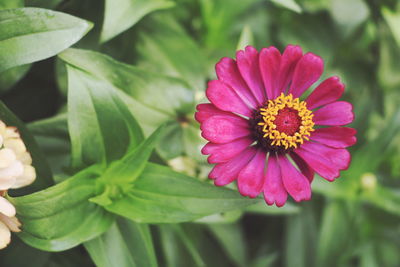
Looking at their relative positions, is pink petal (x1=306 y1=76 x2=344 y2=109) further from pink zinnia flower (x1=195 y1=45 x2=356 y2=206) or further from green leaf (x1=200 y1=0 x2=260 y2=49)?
green leaf (x1=200 y1=0 x2=260 y2=49)

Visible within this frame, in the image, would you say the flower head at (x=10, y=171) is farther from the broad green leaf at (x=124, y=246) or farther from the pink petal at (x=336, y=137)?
the pink petal at (x=336, y=137)

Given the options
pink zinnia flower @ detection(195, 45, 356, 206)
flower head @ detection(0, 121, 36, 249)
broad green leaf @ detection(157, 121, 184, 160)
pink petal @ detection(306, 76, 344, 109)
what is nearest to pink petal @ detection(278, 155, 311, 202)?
pink zinnia flower @ detection(195, 45, 356, 206)

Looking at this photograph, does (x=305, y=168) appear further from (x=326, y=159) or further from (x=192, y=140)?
(x=192, y=140)

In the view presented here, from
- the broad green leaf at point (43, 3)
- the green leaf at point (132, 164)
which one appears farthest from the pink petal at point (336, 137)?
the broad green leaf at point (43, 3)

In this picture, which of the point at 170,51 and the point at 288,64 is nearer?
the point at 288,64

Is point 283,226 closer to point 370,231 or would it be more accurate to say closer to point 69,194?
point 370,231

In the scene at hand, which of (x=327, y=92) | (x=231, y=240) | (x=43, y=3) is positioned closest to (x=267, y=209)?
(x=231, y=240)
